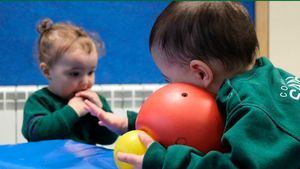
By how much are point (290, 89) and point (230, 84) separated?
0.10 m

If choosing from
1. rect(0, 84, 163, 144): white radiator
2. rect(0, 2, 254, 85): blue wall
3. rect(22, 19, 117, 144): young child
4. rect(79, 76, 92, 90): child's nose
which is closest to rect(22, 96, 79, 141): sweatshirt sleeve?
rect(22, 19, 117, 144): young child

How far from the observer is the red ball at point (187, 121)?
75 centimetres

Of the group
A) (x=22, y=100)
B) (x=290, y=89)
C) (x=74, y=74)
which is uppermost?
(x=290, y=89)

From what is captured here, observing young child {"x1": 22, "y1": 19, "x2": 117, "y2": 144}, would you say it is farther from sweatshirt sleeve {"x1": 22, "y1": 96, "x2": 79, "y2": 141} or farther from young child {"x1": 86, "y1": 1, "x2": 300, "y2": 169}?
young child {"x1": 86, "y1": 1, "x2": 300, "y2": 169}

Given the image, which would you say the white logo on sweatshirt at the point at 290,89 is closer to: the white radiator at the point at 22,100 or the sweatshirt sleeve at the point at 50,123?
the sweatshirt sleeve at the point at 50,123

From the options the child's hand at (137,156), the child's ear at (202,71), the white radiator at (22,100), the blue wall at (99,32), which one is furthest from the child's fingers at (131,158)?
the blue wall at (99,32)

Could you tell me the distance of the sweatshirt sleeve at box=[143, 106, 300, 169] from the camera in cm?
64

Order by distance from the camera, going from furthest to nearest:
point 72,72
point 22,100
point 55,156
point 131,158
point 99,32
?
point 99,32, point 22,100, point 72,72, point 55,156, point 131,158

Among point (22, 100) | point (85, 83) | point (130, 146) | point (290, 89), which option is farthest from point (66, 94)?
point (290, 89)

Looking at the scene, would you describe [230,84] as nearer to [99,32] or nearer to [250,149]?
[250,149]

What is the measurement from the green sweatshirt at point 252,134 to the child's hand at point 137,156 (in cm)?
2

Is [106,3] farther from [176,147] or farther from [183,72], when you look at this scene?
[176,147]

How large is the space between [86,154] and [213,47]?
0.51m

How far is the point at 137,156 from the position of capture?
74 cm
